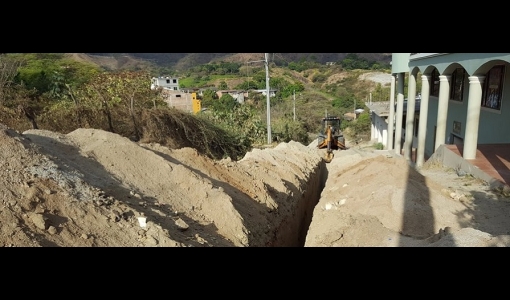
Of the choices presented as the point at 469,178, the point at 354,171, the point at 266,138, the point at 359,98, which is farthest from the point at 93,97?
the point at 359,98

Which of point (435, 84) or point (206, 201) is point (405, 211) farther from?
point (435, 84)

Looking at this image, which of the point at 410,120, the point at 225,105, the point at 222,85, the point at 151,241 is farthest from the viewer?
the point at 222,85

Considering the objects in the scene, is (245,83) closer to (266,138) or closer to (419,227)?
(266,138)

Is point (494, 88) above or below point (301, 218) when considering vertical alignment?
above

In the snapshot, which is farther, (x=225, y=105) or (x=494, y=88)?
(x=225, y=105)

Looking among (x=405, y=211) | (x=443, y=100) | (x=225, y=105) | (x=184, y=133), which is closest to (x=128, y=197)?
(x=405, y=211)

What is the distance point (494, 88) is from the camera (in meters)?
12.1

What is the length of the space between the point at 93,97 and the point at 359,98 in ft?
159

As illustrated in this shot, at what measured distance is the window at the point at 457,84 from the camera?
14.3 metres

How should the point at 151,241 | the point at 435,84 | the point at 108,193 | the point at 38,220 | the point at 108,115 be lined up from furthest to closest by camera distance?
1. the point at 435,84
2. the point at 108,115
3. the point at 108,193
4. the point at 151,241
5. the point at 38,220

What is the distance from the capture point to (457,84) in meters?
14.9

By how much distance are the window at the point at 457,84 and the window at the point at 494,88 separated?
1.60 meters

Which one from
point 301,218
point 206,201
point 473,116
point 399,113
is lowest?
point 301,218

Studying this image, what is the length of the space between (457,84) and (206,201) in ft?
45.2
